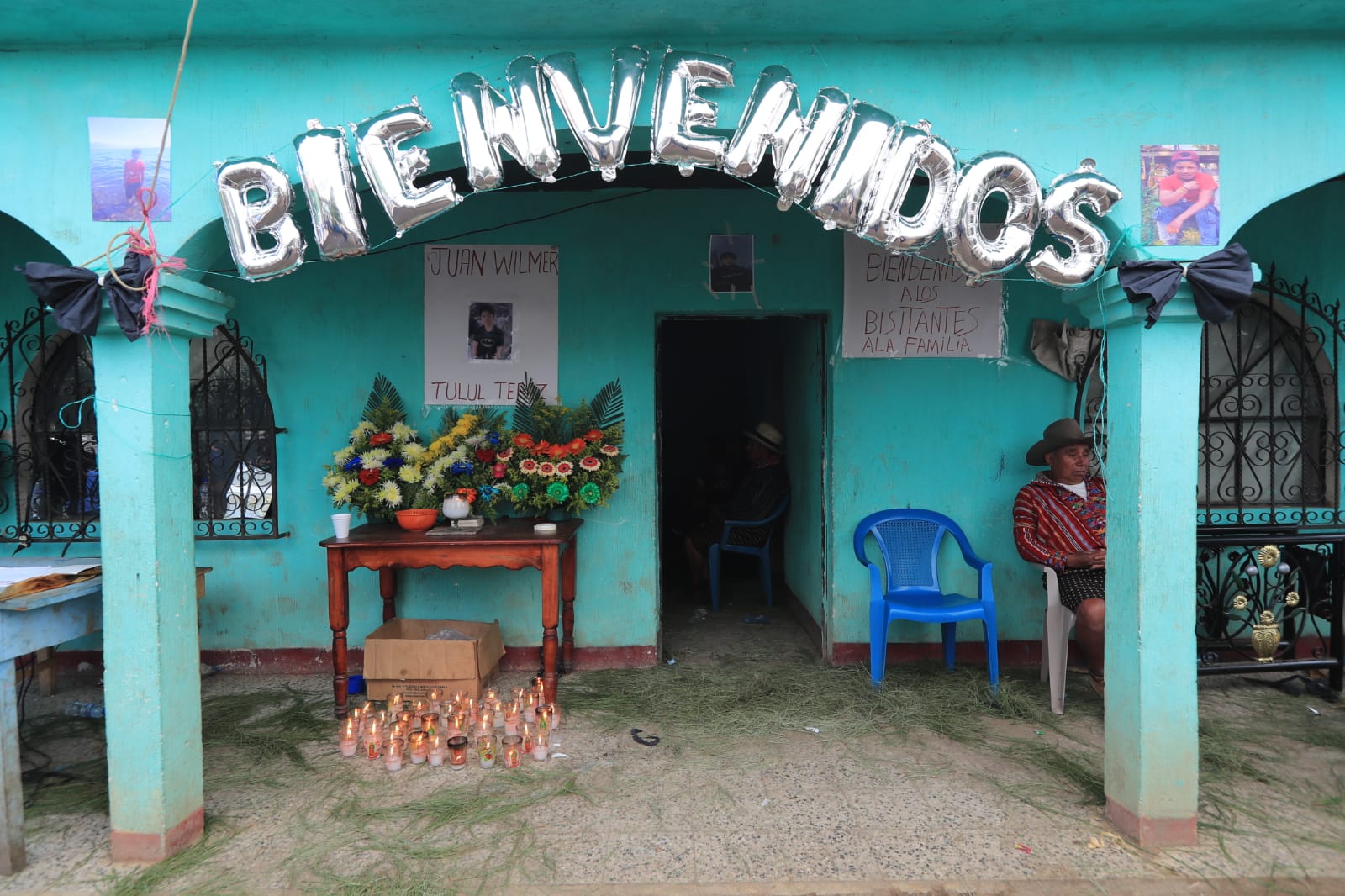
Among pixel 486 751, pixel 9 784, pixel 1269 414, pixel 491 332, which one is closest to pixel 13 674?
Result: pixel 9 784

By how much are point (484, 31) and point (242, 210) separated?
46.0 inches

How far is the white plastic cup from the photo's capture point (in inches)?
178

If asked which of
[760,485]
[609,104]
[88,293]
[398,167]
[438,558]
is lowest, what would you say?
[438,558]

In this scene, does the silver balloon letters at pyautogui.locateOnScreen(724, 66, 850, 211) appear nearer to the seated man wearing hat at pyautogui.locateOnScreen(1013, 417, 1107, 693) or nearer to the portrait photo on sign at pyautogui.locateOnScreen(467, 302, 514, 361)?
the portrait photo on sign at pyautogui.locateOnScreen(467, 302, 514, 361)

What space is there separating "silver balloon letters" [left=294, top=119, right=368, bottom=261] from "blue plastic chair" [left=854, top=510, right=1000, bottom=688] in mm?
3468

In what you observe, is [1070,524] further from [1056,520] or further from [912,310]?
[912,310]

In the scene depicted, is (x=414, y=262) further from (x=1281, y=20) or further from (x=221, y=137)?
(x=1281, y=20)

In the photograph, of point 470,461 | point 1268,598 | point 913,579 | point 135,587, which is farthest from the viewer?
point 913,579

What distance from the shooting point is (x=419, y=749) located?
3.96m

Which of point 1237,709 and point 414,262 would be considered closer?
point 1237,709

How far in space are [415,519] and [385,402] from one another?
90 cm

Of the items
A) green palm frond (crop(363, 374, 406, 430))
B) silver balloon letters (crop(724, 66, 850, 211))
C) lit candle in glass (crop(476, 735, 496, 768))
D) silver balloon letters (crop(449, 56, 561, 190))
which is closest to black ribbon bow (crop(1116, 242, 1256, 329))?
silver balloon letters (crop(724, 66, 850, 211))

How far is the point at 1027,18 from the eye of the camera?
307 centimetres

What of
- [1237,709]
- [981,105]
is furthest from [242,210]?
[1237,709]
